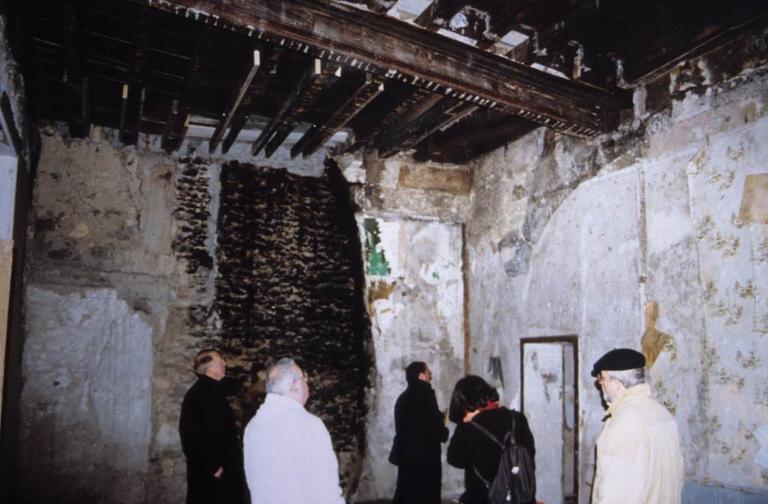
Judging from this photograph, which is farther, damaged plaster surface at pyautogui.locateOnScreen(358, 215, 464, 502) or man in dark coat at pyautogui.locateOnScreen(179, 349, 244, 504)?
damaged plaster surface at pyautogui.locateOnScreen(358, 215, 464, 502)

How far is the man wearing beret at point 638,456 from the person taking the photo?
2.32 metres

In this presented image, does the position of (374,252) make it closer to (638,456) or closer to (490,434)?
(490,434)

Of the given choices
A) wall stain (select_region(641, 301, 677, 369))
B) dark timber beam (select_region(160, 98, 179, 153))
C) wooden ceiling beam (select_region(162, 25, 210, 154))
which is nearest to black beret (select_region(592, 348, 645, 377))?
wall stain (select_region(641, 301, 677, 369))

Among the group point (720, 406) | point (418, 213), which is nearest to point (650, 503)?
point (720, 406)

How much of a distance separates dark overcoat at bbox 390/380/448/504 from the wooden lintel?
8.04 ft

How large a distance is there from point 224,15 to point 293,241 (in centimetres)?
264

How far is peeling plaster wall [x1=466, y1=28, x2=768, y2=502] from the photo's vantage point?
3254mm

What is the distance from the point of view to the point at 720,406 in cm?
335

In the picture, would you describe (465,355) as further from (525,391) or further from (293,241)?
(293,241)

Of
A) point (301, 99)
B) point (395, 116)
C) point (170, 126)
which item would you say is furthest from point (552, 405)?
point (170, 126)

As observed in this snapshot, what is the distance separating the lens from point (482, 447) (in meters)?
3.21

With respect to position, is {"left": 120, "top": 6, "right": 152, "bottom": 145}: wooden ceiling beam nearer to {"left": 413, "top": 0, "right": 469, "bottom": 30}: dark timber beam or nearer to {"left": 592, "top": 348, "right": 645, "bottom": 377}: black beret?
{"left": 413, "top": 0, "right": 469, "bottom": 30}: dark timber beam

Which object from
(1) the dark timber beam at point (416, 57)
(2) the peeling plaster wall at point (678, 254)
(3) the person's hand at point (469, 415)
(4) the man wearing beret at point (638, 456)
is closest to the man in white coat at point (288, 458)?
(4) the man wearing beret at point (638, 456)

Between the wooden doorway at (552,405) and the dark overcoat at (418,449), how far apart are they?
3.08 feet
